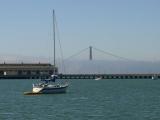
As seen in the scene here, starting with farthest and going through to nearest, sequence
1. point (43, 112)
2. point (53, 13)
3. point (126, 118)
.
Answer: point (53, 13) < point (43, 112) < point (126, 118)

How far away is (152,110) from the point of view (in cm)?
5191

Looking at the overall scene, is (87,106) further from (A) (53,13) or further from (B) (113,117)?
(A) (53,13)

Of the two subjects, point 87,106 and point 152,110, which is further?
point 87,106

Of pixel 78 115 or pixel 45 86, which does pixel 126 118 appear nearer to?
pixel 78 115

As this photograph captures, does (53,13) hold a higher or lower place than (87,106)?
higher

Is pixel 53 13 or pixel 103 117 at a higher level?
pixel 53 13

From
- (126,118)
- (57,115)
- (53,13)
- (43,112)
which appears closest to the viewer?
(126,118)

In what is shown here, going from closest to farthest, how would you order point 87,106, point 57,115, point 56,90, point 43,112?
point 57,115
point 43,112
point 87,106
point 56,90

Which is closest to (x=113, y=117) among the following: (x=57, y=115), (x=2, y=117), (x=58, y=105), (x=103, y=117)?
(x=103, y=117)

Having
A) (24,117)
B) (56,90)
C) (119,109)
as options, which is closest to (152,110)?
(119,109)

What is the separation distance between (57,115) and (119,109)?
24.0ft

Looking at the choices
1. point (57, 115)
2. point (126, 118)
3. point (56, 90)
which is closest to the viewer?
point (126, 118)

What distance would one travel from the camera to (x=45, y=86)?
80.0m

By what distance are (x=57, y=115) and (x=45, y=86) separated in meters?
32.7
